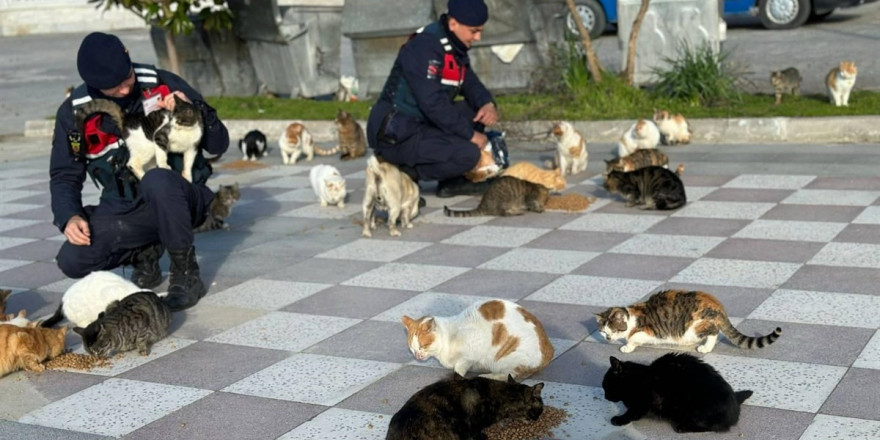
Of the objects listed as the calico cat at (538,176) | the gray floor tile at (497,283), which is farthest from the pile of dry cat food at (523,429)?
the calico cat at (538,176)

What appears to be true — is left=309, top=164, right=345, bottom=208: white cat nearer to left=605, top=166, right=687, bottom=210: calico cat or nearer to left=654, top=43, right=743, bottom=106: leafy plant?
left=605, top=166, right=687, bottom=210: calico cat

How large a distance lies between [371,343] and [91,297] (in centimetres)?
140

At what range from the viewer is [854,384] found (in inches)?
164

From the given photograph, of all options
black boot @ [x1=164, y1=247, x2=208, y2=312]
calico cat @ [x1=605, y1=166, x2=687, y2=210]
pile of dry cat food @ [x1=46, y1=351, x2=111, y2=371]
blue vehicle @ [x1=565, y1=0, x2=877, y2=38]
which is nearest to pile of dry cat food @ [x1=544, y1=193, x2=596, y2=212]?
calico cat @ [x1=605, y1=166, x2=687, y2=210]

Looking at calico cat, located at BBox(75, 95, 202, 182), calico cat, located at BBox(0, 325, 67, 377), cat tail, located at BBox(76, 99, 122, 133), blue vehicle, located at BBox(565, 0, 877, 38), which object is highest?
cat tail, located at BBox(76, 99, 122, 133)

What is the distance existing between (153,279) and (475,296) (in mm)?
1928

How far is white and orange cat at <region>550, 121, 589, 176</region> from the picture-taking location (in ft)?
28.2

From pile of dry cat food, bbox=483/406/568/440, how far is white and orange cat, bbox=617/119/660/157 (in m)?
5.18

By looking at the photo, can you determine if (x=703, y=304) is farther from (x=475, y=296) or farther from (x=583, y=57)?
(x=583, y=57)

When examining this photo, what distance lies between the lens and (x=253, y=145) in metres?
10.5

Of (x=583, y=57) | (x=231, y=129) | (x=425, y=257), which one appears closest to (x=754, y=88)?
(x=583, y=57)

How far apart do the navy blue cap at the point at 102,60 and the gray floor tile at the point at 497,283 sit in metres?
1.99

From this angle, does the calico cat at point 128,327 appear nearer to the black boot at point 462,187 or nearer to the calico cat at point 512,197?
the calico cat at point 512,197

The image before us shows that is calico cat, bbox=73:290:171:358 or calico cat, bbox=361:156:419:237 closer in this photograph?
calico cat, bbox=73:290:171:358
